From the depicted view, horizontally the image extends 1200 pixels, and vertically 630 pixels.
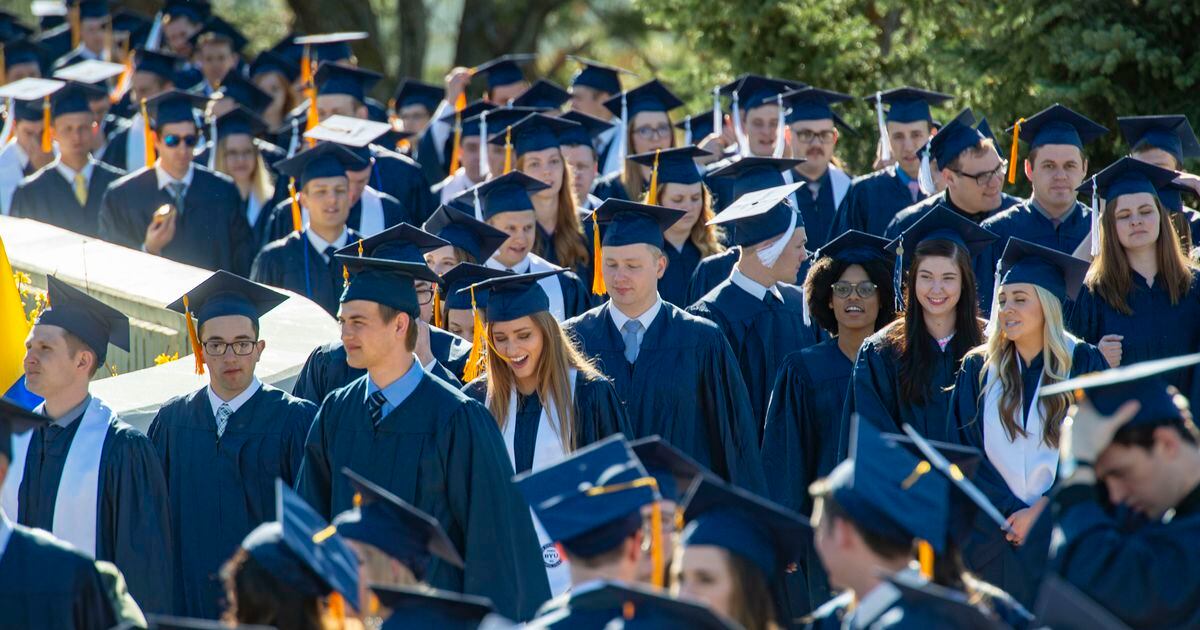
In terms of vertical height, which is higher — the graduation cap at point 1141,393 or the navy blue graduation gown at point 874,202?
the navy blue graduation gown at point 874,202

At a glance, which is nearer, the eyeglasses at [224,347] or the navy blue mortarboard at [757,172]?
the eyeglasses at [224,347]

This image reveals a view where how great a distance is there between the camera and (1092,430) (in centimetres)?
385

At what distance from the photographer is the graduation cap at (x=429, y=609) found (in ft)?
12.5

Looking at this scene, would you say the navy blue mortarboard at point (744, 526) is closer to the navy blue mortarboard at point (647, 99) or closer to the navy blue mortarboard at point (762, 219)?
the navy blue mortarboard at point (762, 219)

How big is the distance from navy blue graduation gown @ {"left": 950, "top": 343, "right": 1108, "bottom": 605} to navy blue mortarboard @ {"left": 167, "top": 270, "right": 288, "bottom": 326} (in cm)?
268

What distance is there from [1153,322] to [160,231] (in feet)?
19.9

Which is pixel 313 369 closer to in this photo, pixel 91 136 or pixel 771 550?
pixel 771 550

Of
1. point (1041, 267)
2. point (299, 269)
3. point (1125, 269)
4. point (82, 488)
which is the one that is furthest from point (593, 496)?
point (299, 269)

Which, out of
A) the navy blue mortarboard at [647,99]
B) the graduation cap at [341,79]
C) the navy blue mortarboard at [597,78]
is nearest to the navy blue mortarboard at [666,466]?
the navy blue mortarboard at [647,99]

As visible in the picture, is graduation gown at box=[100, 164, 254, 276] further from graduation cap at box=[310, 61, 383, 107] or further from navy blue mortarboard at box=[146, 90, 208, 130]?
graduation cap at box=[310, 61, 383, 107]

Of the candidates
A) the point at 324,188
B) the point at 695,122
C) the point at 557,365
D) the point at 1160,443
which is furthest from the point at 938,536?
the point at 695,122

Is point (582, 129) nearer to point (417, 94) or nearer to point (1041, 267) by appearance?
point (417, 94)

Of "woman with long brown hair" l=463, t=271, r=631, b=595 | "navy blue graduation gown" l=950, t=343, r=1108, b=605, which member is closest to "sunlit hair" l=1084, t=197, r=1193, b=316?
"navy blue graduation gown" l=950, t=343, r=1108, b=605

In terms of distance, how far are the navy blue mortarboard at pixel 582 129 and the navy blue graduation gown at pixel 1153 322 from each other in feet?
13.1
